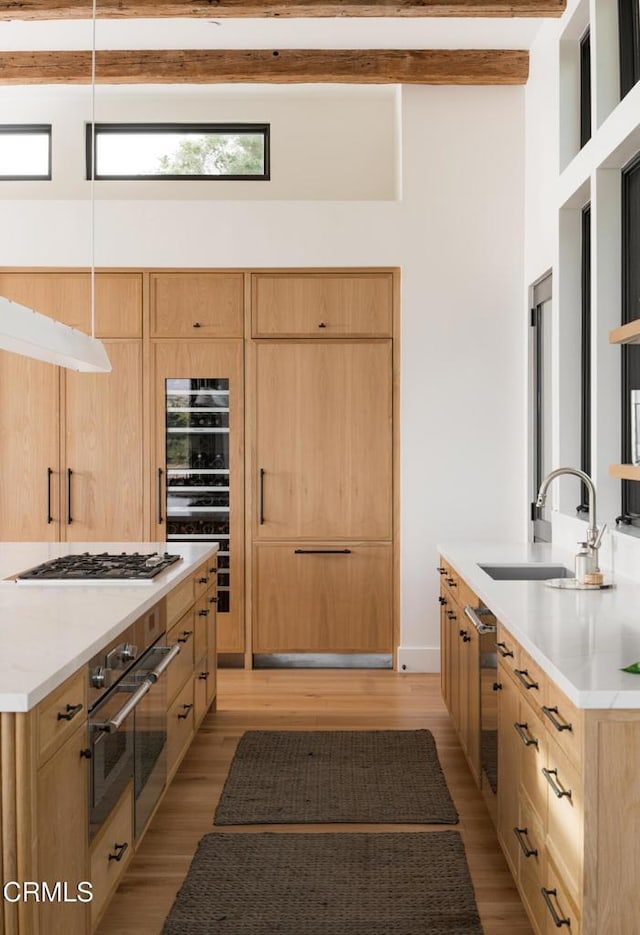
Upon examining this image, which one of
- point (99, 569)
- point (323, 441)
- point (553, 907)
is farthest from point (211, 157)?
point (553, 907)

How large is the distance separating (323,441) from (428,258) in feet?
4.07

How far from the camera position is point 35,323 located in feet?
8.59

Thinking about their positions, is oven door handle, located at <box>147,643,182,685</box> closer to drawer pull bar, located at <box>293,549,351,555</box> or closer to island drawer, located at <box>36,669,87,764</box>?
island drawer, located at <box>36,669,87,764</box>

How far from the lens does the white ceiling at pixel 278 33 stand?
4.41 metres

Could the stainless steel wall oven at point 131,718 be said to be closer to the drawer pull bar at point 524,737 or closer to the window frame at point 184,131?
the drawer pull bar at point 524,737

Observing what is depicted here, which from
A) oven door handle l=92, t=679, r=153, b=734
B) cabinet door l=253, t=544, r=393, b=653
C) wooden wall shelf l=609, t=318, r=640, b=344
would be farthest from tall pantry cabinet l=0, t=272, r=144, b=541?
wooden wall shelf l=609, t=318, r=640, b=344

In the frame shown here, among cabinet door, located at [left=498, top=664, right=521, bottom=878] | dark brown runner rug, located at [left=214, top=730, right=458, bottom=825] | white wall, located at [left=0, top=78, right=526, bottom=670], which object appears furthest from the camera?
white wall, located at [left=0, top=78, right=526, bottom=670]

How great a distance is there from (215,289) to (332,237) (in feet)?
2.48

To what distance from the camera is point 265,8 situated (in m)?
3.98

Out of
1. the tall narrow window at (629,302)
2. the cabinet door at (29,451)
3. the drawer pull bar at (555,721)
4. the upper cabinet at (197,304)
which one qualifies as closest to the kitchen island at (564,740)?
the drawer pull bar at (555,721)

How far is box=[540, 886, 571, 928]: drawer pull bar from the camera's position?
182 centimetres

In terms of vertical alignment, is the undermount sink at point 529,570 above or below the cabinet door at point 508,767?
above

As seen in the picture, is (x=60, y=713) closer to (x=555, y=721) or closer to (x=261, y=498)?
(x=555, y=721)

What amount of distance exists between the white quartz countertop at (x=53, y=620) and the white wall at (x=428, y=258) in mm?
1883
